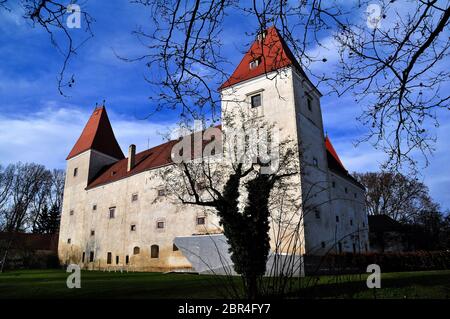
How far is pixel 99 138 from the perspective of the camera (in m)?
38.2

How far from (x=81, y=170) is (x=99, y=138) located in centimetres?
404

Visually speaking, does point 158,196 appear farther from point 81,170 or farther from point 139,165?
point 81,170

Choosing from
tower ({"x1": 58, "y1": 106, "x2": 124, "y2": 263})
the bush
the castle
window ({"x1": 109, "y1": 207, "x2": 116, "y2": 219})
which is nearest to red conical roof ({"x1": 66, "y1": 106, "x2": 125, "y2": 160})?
tower ({"x1": 58, "y1": 106, "x2": 124, "y2": 263})

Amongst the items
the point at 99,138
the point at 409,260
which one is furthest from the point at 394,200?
the point at 99,138

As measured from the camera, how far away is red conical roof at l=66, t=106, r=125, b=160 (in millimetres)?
37844

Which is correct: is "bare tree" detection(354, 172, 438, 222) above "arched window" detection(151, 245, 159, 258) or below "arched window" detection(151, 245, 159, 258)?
above

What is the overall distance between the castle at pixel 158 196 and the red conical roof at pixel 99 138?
12cm

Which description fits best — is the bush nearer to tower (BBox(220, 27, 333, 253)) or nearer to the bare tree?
tower (BBox(220, 27, 333, 253))
